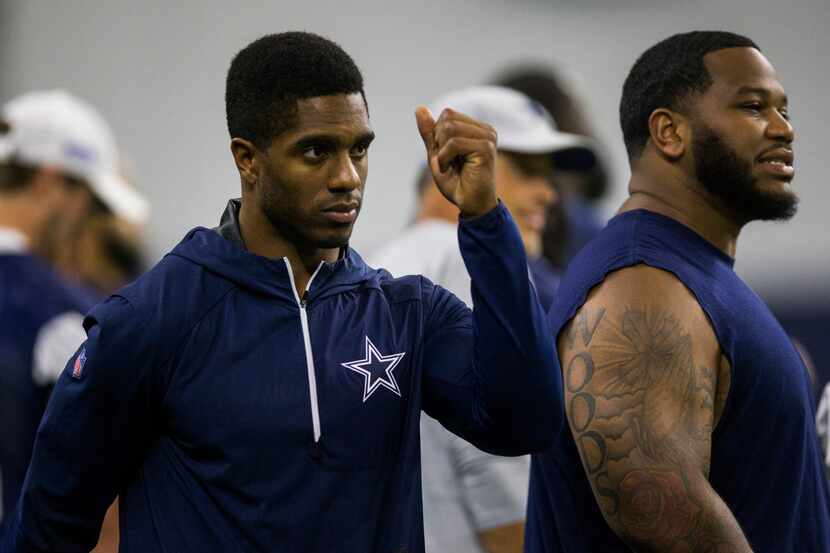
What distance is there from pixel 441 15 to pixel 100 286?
12.0 ft

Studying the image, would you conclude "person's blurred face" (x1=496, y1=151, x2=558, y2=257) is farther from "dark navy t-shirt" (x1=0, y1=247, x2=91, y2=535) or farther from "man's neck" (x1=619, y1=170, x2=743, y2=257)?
"dark navy t-shirt" (x1=0, y1=247, x2=91, y2=535)

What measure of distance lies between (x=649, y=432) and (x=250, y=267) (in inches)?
30.1

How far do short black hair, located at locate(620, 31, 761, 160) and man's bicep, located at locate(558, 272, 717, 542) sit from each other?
0.50 m

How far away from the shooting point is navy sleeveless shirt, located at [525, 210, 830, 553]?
8.78 feet

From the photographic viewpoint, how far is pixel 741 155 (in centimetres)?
291

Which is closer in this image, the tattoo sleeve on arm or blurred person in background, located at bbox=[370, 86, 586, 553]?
the tattoo sleeve on arm

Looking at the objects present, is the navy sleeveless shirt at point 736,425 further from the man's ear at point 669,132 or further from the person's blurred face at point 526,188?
the person's blurred face at point 526,188

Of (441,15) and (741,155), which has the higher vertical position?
(441,15)

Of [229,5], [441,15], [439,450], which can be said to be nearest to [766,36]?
[441,15]

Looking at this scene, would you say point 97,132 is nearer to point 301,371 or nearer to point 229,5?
point 301,371

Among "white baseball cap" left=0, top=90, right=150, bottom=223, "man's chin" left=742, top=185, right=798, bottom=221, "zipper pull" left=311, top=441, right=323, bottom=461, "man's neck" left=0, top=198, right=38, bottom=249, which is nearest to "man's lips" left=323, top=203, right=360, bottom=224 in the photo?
"zipper pull" left=311, top=441, right=323, bottom=461

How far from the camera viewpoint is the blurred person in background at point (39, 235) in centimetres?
395

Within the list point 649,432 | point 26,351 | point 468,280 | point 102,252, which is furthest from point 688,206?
point 102,252

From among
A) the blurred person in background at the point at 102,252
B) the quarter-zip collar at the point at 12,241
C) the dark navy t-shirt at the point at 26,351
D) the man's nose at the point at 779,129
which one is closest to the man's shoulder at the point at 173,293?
the man's nose at the point at 779,129
